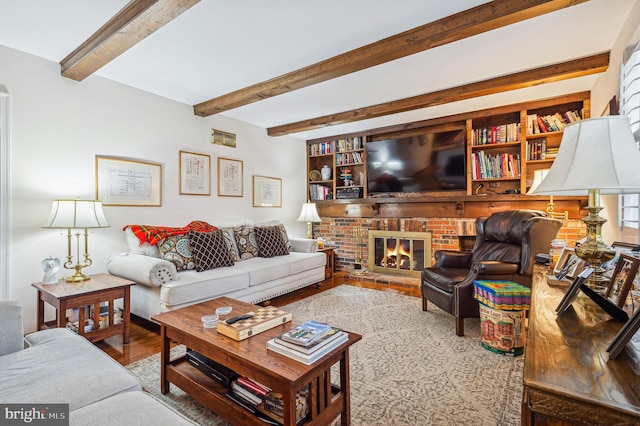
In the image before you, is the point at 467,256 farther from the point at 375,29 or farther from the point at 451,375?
the point at 375,29

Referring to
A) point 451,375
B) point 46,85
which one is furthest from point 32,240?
point 451,375

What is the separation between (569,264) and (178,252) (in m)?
3.01

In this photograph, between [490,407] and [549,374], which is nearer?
[549,374]

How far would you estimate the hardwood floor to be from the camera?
228cm

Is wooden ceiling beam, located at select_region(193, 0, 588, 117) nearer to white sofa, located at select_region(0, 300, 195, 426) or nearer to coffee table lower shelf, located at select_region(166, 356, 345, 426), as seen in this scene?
coffee table lower shelf, located at select_region(166, 356, 345, 426)

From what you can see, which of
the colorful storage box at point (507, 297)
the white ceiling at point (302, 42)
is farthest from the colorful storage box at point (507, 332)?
the white ceiling at point (302, 42)

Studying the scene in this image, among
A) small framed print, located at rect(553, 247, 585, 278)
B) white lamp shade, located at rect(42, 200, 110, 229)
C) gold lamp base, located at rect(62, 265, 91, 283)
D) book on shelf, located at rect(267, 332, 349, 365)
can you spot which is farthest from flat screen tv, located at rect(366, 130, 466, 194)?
gold lamp base, located at rect(62, 265, 91, 283)

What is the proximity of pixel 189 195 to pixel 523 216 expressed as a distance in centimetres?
367

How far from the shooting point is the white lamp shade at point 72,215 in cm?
239

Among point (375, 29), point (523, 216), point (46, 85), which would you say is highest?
point (375, 29)

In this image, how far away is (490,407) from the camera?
1.64m

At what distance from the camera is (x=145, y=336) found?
8.55 feet

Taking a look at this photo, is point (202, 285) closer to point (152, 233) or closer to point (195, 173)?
point (152, 233)

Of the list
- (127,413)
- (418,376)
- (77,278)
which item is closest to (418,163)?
(418,376)
